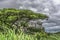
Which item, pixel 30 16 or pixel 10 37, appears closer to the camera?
pixel 10 37

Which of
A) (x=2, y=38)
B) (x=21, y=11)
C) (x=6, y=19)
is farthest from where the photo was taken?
(x=21, y=11)

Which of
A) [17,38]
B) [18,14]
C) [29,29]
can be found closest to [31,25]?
[29,29]

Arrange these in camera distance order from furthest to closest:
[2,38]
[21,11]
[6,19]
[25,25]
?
[21,11] < [6,19] < [25,25] < [2,38]

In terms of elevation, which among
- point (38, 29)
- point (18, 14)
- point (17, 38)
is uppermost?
point (17, 38)

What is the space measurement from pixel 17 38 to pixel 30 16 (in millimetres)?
23212

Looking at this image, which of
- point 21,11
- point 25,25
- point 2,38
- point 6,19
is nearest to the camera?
point 2,38

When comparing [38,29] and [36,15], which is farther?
[36,15]

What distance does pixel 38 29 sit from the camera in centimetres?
2983

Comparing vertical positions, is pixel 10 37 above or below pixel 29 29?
above

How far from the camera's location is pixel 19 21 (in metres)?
29.5

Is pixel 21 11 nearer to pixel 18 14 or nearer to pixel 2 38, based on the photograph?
pixel 18 14

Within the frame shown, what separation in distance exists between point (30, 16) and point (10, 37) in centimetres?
2325

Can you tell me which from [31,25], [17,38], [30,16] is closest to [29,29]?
[31,25]

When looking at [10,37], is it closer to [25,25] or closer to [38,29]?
[25,25]
